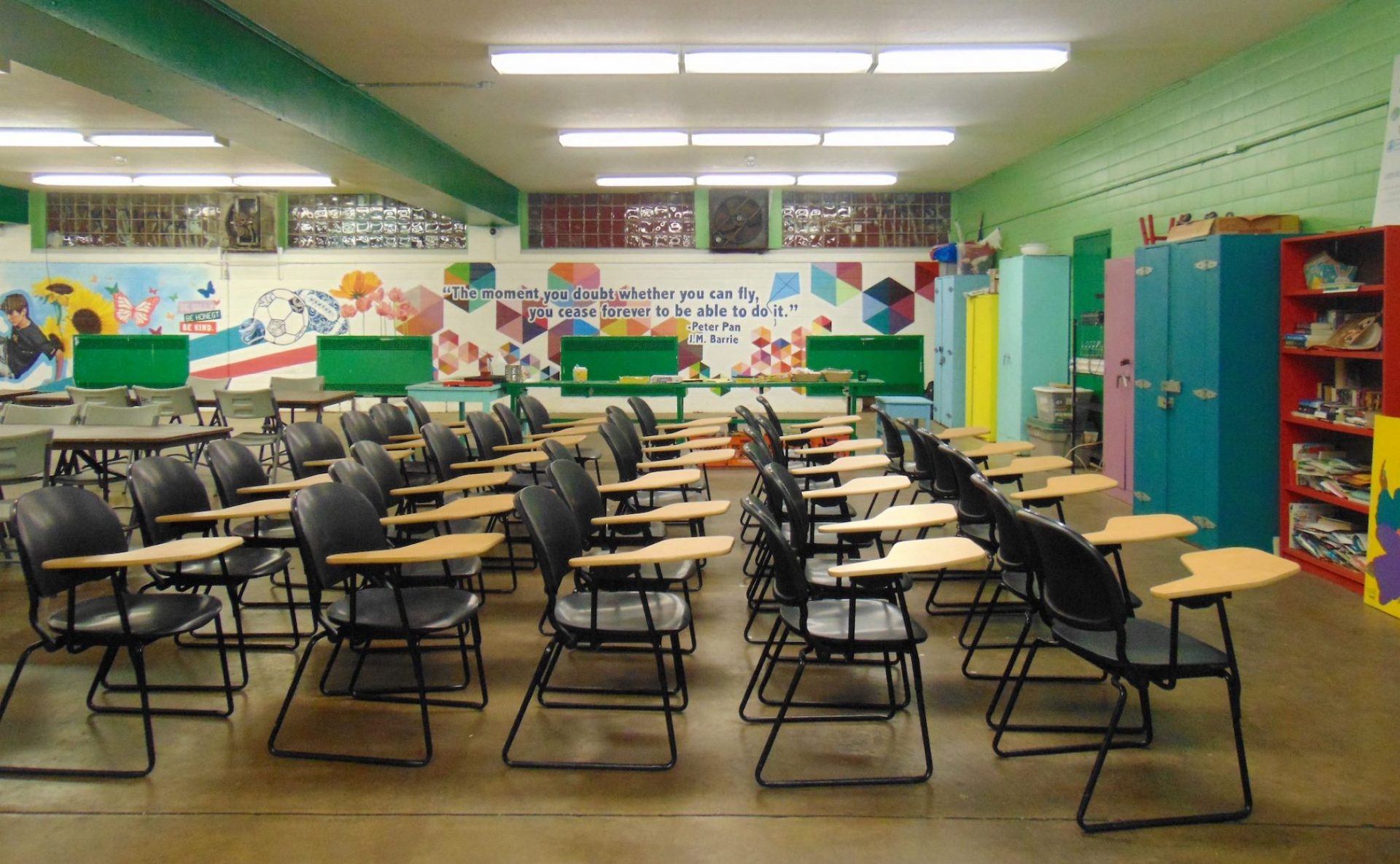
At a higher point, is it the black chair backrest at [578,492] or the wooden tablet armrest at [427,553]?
the black chair backrest at [578,492]

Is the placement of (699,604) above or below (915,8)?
below

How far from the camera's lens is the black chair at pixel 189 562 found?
3.80m

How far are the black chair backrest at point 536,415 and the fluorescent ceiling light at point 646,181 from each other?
5.51 meters

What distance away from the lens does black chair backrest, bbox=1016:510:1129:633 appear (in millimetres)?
2740

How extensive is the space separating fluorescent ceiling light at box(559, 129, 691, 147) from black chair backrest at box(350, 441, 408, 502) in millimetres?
5299

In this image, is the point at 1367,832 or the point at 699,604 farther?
the point at 699,604

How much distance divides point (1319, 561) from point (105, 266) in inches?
586

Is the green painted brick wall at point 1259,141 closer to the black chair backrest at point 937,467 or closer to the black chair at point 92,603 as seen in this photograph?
the black chair backrest at point 937,467

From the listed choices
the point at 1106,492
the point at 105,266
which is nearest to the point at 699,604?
the point at 1106,492

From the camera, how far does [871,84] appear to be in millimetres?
7625

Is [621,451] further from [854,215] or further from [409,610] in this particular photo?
[854,215]

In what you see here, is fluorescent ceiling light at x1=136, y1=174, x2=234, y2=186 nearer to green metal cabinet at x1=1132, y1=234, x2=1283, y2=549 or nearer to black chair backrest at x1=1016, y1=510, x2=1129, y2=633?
green metal cabinet at x1=1132, y1=234, x2=1283, y2=549

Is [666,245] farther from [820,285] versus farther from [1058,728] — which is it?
[1058,728]

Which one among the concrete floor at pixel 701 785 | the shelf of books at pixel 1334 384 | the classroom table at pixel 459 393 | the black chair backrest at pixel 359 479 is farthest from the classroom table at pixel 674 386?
the concrete floor at pixel 701 785
